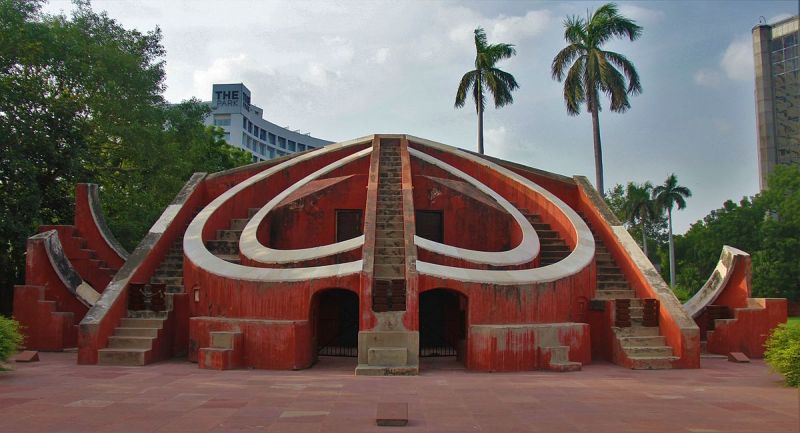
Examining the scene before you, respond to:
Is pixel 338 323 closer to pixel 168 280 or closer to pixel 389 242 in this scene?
pixel 389 242

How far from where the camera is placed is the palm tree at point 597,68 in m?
18.7

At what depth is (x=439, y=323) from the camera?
10953 millimetres

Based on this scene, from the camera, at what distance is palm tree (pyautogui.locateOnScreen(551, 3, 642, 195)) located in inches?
736

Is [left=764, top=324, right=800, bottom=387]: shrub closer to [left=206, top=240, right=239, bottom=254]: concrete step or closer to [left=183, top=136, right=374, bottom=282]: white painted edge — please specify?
[left=183, top=136, right=374, bottom=282]: white painted edge

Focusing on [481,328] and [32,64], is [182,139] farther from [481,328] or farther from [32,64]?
[481,328]

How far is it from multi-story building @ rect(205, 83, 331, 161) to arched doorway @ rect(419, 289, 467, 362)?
4894 cm

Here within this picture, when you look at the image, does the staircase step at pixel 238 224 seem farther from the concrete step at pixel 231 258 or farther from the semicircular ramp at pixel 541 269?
the semicircular ramp at pixel 541 269

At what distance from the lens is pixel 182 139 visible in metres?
18.7

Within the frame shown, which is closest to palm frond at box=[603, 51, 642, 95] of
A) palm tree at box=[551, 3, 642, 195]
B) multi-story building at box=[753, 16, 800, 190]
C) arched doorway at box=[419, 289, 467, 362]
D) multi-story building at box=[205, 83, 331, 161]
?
palm tree at box=[551, 3, 642, 195]

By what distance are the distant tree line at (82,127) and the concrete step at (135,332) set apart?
4.78 metres

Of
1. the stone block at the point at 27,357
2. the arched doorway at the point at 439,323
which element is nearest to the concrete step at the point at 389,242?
the arched doorway at the point at 439,323

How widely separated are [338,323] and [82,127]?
8.91 meters

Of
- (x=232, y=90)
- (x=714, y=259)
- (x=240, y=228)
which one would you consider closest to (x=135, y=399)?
(x=240, y=228)

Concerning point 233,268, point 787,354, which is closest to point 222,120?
point 233,268
